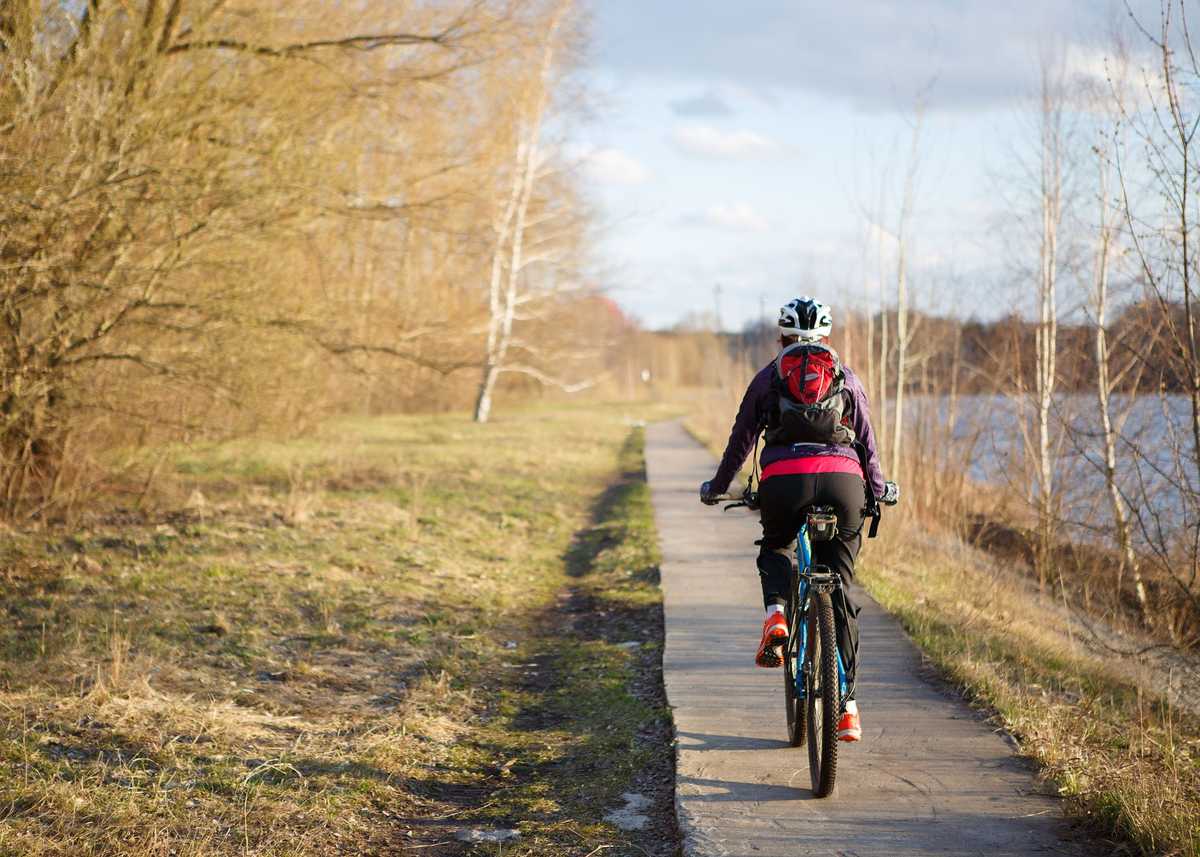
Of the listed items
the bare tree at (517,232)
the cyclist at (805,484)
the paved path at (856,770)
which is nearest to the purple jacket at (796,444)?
the cyclist at (805,484)

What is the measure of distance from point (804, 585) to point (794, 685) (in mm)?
504

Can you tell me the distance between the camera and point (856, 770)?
16.5ft

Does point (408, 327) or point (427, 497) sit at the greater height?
point (408, 327)

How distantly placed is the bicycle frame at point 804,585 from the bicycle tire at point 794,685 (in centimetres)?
2

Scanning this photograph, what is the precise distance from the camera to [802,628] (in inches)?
196

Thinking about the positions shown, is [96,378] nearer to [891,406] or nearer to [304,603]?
[304,603]

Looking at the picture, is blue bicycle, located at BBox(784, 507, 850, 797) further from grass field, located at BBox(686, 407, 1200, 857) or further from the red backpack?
grass field, located at BBox(686, 407, 1200, 857)

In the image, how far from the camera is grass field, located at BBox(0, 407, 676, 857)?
4551 millimetres

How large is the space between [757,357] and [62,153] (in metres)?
21.7

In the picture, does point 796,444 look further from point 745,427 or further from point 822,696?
point 822,696

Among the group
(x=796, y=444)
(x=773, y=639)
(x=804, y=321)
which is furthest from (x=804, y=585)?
(x=804, y=321)

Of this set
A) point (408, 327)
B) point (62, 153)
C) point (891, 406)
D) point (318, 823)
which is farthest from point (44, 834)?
point (891, 406)

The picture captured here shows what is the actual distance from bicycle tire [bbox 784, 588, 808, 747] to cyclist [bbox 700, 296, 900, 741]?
65 millimetres

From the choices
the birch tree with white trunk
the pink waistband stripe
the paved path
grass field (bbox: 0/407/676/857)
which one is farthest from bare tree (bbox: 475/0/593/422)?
the pink waistband stripe
